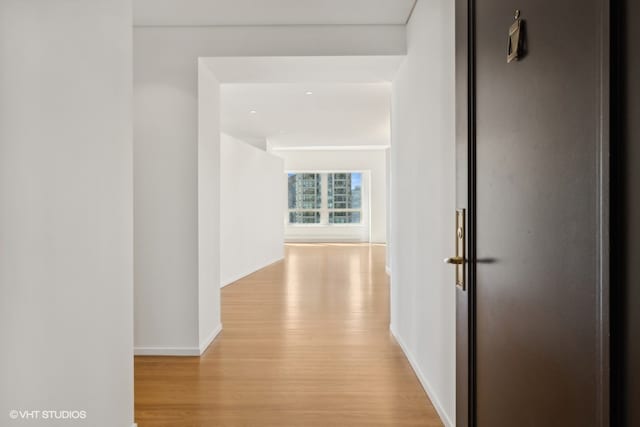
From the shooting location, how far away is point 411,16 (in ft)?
10.8

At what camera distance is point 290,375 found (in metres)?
3.07

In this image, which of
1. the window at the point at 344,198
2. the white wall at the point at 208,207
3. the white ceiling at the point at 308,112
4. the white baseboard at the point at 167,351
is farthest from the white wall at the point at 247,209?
the window at the point at 344,198

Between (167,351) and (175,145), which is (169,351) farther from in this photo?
(175,145)

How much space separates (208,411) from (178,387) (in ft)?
1.51

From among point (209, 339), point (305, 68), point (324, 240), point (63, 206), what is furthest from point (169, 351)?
point (324, 240)

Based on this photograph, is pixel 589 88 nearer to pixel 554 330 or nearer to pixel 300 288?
pixel 554 330

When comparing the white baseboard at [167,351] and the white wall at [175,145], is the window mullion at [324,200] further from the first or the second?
the white baseboard at [167,351]

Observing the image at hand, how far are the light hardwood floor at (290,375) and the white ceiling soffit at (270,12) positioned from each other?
2.69 metres

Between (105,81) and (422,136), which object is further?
(422,136)

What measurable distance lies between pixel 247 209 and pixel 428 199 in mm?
5638

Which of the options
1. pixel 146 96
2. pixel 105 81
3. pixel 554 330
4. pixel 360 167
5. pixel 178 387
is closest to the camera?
pixel 554 330

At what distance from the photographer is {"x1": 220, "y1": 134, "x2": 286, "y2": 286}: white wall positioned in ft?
22.8

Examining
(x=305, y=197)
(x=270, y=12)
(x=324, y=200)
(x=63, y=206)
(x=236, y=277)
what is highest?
(x=270, y=12)

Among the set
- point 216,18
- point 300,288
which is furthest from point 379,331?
point 216,18
